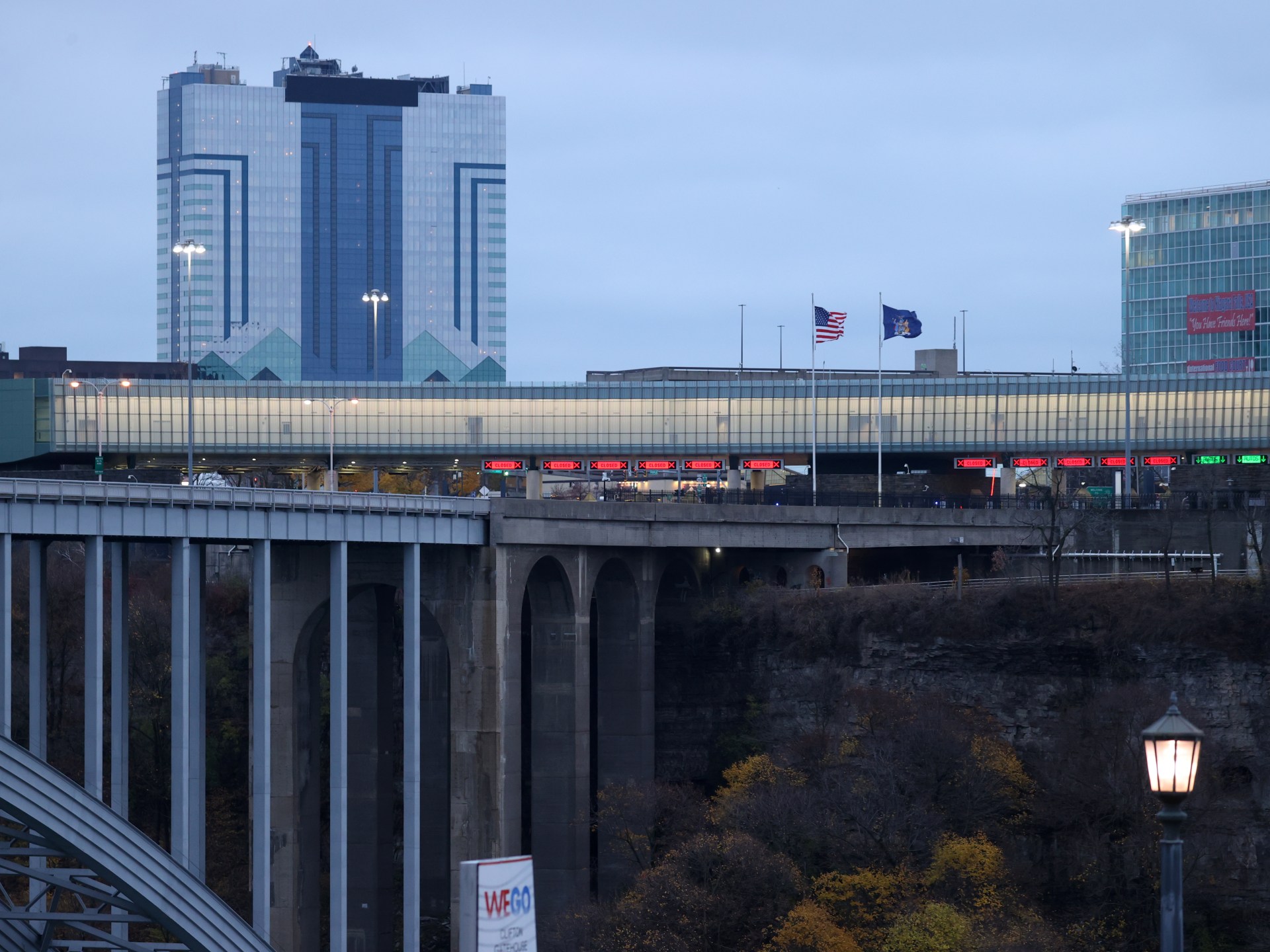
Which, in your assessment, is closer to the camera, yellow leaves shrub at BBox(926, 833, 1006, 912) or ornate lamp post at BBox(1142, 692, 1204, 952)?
ornate lamp post at BBox(1142, 692, 1204, 952)

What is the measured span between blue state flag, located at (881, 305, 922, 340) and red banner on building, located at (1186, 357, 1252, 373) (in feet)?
339

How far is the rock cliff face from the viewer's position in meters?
54.8

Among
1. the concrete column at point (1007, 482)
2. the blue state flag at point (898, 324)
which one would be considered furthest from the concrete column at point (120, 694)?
the concrete column at point (1007, 482)

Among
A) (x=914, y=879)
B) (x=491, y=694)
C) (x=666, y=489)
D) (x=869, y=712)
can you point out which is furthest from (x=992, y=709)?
(x=666, y=489)

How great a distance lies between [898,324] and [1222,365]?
355 ft

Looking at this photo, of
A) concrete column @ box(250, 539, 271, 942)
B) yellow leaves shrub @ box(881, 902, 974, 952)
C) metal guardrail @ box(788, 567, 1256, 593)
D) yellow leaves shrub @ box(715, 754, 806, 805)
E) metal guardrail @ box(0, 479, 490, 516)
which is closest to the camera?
metal guardrail @ box(0, 479, 490, 516)

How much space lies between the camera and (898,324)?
9012 centimetres

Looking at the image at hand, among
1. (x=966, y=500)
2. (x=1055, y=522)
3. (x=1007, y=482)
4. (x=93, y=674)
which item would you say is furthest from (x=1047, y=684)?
(x=1007, y=482)

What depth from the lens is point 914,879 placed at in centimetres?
5056

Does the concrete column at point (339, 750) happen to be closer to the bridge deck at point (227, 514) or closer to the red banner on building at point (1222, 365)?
the bridge deck at point (227, 514)

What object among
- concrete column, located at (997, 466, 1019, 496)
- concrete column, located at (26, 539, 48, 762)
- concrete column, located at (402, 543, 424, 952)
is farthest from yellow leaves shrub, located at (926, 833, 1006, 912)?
concrete column, located at (997, 466, 1019, 496)

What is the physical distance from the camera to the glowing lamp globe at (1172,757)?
1748 cm

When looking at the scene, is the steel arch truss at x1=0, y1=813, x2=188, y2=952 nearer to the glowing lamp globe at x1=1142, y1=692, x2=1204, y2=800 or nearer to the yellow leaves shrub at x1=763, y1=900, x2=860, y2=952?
the yellow leaves shrub at x1=763, y1=900, x2=860, y2=952

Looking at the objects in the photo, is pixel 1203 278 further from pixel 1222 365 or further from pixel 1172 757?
pixel 1172 757
